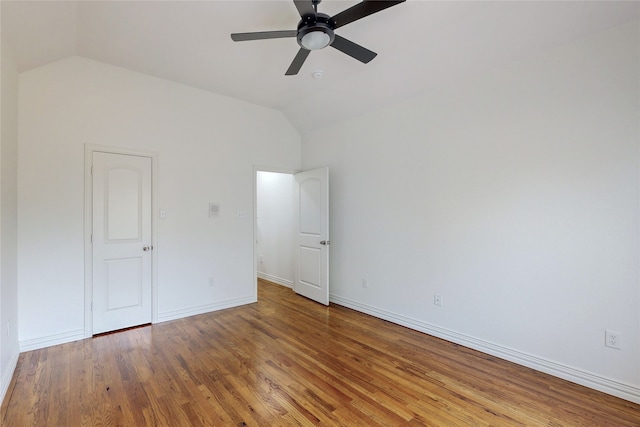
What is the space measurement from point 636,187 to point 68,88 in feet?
16.8

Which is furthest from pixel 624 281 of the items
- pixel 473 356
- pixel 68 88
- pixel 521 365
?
pixel 68 88

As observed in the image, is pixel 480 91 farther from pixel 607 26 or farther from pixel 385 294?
pixel 385 294

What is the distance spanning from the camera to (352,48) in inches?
89.7

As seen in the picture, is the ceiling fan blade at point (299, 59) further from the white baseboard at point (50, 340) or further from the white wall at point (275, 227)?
the white baseboard at point (50, 340)

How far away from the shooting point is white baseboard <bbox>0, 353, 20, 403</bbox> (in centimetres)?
215

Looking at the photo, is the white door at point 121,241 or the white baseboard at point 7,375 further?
the white door at point 121,241

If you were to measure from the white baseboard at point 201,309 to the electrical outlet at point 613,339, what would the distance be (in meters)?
3.89

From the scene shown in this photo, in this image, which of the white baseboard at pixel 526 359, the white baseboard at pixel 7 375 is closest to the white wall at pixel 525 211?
the white baseboard at pixel 526 359

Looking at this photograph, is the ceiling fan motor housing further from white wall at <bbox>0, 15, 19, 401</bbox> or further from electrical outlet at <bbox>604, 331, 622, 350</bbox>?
electrical outlet at <bbox>604, 331, 622, 350</bbox>

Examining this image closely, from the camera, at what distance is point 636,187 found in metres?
2.16

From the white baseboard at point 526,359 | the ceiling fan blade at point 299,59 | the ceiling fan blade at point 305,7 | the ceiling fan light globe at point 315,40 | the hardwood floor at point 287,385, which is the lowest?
the hardwood floor at point 287,385

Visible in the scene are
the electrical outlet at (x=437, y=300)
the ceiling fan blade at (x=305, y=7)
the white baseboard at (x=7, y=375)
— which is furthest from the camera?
the electrical outlet at (x=437, y=300)

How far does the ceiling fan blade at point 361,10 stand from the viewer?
72.4 inches

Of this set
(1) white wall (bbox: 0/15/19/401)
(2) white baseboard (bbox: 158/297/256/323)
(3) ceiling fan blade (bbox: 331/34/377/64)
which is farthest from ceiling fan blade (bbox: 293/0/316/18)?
(2) white baseboard (bbox: 158/297/256/323)
